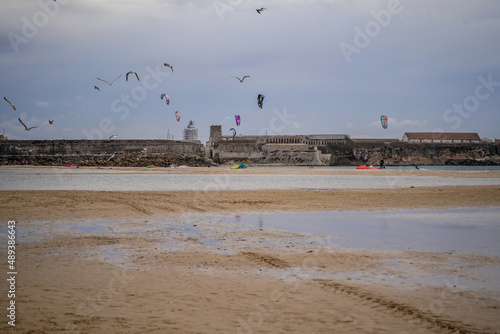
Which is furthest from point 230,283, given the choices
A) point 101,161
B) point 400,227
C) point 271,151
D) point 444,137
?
point 444,137

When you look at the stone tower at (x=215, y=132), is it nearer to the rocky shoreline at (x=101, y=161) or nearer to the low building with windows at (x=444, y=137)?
the rocky shoreline at (x=101, y=161)

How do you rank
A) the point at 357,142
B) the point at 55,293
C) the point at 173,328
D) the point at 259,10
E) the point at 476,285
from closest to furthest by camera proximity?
1. the point at 173,328
2. the point at 55,293
3. the point at 476,285
4. the point at 259,10
5. the point at 357,142

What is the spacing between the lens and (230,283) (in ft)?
25.5

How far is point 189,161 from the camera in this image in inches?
4274

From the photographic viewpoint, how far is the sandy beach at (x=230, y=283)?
5.93m

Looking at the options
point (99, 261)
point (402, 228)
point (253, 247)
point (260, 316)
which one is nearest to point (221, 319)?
point (260, 316)

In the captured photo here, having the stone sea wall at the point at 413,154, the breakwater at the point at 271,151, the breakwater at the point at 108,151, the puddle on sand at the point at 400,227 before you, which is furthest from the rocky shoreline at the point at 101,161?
the puddle on sand at the point at 400,227

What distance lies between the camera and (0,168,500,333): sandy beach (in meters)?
5.93

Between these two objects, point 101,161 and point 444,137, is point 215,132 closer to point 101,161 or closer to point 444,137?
point 101,161

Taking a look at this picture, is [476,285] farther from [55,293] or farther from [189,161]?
[189,161]

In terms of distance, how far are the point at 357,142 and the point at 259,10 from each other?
123 m

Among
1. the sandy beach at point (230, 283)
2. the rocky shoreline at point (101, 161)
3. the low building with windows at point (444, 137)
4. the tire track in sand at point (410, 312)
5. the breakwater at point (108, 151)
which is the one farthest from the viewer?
the low building with windows at point (444, 137)

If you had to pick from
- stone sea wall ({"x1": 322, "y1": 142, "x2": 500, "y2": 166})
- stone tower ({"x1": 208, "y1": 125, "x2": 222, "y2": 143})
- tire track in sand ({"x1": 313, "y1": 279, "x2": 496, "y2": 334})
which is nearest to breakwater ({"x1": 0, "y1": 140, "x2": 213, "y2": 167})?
stone tower ({"x1": 208, "y1": 125, "x2": 222, "y2": 143})

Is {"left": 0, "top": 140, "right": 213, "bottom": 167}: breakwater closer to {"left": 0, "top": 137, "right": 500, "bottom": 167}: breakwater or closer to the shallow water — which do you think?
{"left": 0, "top": 137, "right": 500, "bottom": 167}: breakwater
